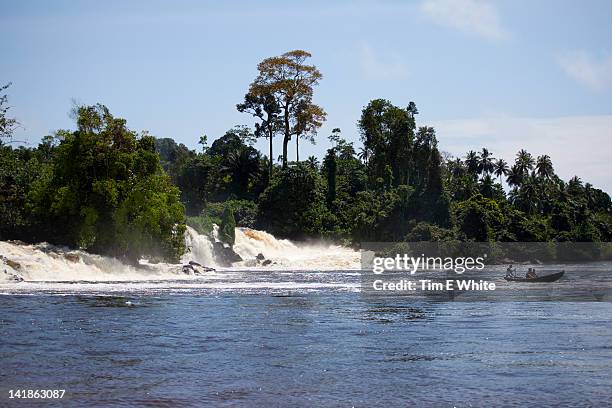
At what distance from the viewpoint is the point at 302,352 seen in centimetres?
1705

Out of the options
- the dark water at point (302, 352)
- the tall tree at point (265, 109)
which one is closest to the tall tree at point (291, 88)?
the tall tree at point (265, 109)

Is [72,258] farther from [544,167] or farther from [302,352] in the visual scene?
[544,167]

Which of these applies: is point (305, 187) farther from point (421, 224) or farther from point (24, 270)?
point (24, 270)

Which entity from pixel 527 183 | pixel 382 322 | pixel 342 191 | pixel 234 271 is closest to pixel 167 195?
pixel 234 271

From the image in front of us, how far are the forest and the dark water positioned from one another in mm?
16299

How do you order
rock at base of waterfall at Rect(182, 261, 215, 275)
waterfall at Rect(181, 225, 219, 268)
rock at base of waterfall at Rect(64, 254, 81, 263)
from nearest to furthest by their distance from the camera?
rock at base of waterfall at Rect(64, 254, 81, 263), rock at base of waterfall at Rect(182, 261, 215, 275), waterfall at Rect(181, 225, 219, 268)

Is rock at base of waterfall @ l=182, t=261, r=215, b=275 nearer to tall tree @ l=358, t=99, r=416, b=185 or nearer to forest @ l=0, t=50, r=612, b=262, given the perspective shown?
forest @ l=0, t=50, r=612, b=262

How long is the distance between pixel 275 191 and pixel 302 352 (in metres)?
57.0

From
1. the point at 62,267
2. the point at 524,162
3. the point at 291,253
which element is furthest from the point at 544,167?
the point at 62,267

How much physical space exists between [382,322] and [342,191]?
6130 centimetres

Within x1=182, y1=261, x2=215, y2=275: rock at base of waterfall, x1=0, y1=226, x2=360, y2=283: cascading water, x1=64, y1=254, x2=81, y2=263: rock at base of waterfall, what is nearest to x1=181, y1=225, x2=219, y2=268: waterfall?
x1=0, y1=226, x2=360, y2=283: cascading water

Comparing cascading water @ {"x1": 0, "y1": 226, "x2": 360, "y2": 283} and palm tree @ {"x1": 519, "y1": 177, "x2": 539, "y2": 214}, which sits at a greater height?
palm tree @ {"x1": 519, "y1": 177, "x2": 539, "y2": 214}

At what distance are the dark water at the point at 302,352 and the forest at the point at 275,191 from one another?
642 inches

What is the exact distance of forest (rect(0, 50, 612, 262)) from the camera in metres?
43.0
